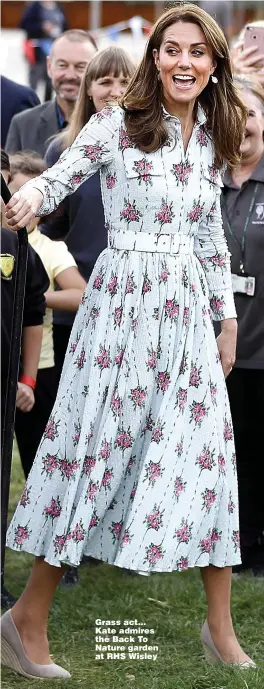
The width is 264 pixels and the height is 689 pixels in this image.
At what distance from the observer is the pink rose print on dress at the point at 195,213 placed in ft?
13.0

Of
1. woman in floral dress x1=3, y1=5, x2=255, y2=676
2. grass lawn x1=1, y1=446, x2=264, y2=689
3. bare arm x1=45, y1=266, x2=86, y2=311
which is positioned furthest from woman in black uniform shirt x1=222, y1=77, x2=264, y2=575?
woman in floral dress x1=3, y1=5, x2=255, y2=676

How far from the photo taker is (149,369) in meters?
3.89

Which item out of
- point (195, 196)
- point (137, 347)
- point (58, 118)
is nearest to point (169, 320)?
point (137, 347)

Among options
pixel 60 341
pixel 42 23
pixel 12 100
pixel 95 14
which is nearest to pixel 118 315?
pixel 60 341

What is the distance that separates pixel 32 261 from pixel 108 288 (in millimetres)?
756

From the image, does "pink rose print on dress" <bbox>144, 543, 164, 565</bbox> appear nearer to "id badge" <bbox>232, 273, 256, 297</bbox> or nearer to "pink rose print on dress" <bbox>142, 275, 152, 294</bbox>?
"pink rose print on dress" <bbox>142, 275, 152, 294</bbox>

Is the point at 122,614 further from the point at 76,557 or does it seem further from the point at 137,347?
the point at 137,347

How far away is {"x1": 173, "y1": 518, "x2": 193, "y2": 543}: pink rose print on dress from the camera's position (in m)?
3.88

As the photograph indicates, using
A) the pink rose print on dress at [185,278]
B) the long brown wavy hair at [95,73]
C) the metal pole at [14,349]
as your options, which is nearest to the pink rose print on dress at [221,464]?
the pink rose print on dress at [185,278]

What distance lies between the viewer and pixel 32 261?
462cm

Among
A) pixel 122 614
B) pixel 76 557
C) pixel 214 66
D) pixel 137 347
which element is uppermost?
pixel 214 66

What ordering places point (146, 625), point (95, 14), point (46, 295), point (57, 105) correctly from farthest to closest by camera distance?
point (95, 14) < point (57, 105) < point (46, 295) < point (146, 625)

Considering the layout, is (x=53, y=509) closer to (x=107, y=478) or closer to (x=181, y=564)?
(x=107, y=478)

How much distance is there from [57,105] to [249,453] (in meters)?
2.28
